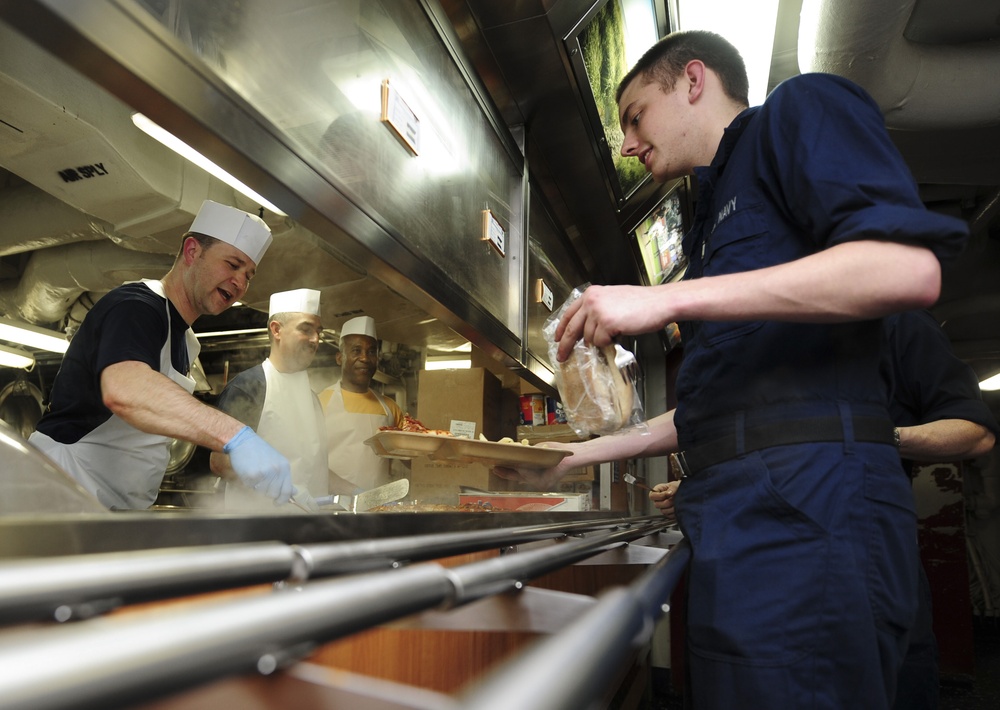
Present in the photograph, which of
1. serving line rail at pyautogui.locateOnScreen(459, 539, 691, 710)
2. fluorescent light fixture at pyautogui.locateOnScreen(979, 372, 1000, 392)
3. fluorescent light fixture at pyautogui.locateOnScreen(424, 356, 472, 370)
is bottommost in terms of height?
serving line rail at pyautogui.locateOnScreen(459, 539, 691, 710)

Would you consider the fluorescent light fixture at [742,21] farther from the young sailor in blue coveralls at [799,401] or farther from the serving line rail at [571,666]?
the serving line rail at [571,666]

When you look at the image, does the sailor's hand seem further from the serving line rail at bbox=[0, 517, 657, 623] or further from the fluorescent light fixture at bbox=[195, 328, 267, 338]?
the fluorescent light fixture at bbox=[195, 328, 267, 338]

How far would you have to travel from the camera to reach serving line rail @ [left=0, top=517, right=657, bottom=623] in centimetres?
32

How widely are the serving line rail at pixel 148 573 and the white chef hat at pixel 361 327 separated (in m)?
3.05

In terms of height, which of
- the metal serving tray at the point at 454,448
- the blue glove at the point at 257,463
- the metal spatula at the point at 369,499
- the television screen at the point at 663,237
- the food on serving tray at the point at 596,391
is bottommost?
the metal spatula at the point at 369,499

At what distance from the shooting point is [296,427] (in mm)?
3139

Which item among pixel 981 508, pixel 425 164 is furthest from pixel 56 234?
pixel 981 508

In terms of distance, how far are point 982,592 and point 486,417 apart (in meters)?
6.86

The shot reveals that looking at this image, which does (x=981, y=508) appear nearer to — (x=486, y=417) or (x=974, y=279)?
(x=974, y=279)

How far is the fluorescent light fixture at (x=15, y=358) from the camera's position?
352 cm

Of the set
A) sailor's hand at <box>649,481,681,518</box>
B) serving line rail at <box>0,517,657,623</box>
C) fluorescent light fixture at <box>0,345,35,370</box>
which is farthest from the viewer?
fluorescent light fixture at <box>0,345,35,370</box>

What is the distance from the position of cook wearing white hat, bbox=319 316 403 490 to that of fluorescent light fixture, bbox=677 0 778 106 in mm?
2163

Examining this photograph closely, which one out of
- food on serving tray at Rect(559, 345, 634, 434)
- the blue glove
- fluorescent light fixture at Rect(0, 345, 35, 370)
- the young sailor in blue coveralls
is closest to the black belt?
the young sailor in blue coveralls

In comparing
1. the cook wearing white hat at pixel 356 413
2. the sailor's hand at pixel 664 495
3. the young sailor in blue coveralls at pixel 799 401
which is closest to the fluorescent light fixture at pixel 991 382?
the sailor's hand at pixel 664 495
